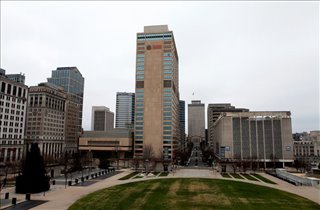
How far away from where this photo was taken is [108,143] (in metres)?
155

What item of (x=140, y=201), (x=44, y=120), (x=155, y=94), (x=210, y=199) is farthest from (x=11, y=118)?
(x=210, y=199)

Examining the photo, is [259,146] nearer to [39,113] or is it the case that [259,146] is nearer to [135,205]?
[135,205]

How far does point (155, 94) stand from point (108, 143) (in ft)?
140

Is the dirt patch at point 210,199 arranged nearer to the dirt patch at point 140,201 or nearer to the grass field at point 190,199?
the grass field at point 190,199

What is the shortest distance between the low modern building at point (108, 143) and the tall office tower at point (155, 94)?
8.94 metres

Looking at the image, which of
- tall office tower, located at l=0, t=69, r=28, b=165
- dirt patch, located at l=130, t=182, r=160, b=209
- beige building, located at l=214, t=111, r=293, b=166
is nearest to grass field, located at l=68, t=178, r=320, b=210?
dirt patch, located at l=130, t=182, r=160, b=209

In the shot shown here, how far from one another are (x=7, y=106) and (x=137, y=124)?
67496 mm

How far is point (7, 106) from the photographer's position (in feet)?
379

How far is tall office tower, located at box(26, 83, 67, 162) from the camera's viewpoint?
5974 inches

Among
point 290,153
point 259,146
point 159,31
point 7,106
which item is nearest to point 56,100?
point 7,106

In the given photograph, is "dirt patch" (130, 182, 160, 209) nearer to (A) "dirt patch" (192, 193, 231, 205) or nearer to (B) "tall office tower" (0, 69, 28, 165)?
(A) "dirt patch" (192, 193, 231, 205)

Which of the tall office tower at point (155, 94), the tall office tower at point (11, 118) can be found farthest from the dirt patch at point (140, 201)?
the tall office tower at point (155, 94)

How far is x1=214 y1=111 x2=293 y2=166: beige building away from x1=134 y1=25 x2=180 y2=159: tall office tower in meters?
33.8

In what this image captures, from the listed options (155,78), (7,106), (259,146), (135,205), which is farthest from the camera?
(155,78)
